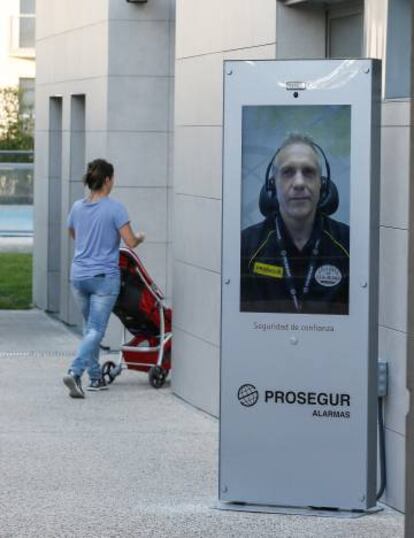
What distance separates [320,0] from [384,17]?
4.84 feet

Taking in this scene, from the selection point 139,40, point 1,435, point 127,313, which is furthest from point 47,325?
point 1,435

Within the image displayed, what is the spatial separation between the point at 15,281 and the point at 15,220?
36.0ft

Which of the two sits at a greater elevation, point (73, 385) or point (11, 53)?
point (11, 53)

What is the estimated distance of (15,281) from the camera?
23828 millimetres

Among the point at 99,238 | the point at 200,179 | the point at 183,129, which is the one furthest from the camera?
the point at 99,238

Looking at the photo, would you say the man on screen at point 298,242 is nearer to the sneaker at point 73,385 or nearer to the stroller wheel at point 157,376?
the sneaker at point 73,385

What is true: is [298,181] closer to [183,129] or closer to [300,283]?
[300,283]

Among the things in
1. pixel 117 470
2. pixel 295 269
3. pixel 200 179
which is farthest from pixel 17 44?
pixel 295 269

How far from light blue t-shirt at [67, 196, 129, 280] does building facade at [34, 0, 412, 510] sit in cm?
48

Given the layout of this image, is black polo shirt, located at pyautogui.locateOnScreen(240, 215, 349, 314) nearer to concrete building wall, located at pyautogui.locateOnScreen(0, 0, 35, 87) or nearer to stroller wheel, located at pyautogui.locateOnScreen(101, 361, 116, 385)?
stroller wheel, located at pyautogui.locateOnScreen(101, 361, 116, 385)

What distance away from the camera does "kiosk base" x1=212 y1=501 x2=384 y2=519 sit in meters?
7.89

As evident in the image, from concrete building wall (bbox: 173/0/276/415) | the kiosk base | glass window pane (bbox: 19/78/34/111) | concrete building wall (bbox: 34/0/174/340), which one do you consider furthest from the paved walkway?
glass window pane (bbox: 19/78/34/111)

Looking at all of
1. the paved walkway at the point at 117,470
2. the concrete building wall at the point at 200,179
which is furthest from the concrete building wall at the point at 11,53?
the concrete building wall at the point at 200,179

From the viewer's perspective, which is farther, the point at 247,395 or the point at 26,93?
the point at 26,93
